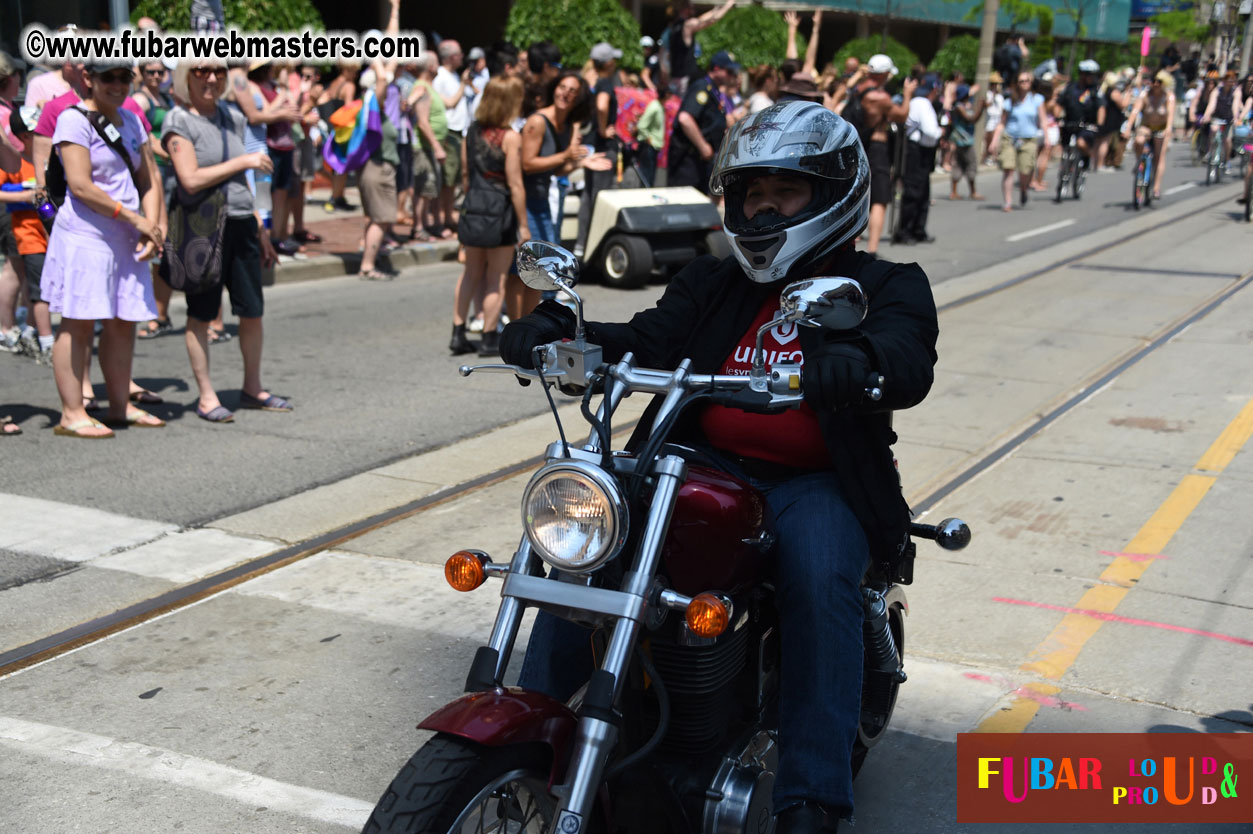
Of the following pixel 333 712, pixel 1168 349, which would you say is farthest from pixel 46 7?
pixel 333 712

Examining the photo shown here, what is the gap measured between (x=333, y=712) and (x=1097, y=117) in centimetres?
2046

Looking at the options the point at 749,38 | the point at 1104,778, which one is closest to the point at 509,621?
the point at 1104,778

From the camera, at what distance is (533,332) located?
2.88 meters

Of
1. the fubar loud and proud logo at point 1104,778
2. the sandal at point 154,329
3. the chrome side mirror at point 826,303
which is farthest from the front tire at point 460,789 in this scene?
the sandal at point 154,329

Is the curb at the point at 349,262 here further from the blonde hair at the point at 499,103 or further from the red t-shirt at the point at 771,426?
the red t-shirt at the point at 771,426

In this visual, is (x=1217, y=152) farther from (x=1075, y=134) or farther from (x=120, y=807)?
(x=120, y=807)

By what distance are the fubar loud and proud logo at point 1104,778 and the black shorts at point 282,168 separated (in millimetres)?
10256

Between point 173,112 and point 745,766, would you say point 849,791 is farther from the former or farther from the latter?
point 173,112

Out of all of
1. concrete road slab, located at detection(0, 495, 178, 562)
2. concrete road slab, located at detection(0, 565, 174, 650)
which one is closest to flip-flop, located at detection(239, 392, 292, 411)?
concrete road slab, located at detection(0, 495, 178, 562)

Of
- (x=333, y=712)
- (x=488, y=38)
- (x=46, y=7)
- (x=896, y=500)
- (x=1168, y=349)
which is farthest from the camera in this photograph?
(x=488, y=38)

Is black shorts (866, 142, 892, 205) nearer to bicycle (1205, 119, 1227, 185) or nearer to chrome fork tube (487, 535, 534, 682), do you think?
chrome fork tube (487, 535, 534, 682)

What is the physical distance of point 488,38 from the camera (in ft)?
112

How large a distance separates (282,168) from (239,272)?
5.81 meters

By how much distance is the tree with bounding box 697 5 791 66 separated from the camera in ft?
92.9
